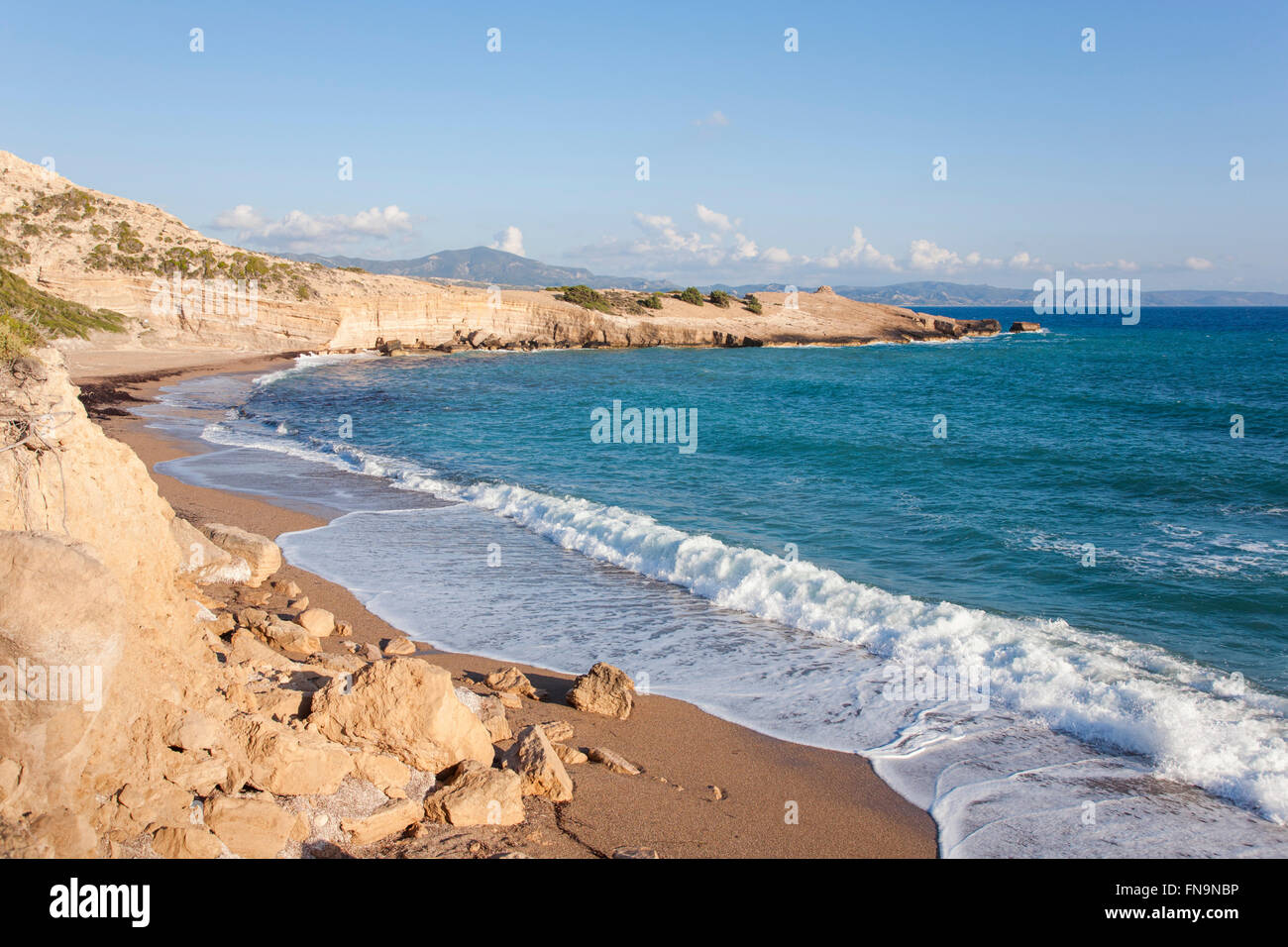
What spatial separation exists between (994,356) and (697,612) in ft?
175

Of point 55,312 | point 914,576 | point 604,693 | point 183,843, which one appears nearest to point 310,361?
point 55,312

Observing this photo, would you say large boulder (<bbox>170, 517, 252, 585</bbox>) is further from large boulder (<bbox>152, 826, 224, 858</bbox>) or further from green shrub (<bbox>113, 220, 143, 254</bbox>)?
green shrub (<bbox>113, 220, 143, 254</bbox>)

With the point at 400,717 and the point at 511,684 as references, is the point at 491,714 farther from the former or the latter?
the point at 511,684

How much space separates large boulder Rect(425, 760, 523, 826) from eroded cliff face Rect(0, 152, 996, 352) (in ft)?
144

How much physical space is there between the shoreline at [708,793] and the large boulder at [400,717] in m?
0.94

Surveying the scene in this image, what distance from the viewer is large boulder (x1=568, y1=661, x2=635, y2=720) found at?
7.30m

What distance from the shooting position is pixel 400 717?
5.54 metres

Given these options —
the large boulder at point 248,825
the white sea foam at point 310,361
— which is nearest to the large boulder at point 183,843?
the large boulder at point 248,825

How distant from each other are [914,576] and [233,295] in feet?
148

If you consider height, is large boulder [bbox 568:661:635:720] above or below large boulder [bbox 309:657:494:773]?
below

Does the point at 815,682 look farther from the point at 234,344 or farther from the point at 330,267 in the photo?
the point at 330,267

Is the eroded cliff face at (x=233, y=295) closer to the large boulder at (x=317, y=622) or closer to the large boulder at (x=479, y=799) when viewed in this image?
the large boulder at (x=317, y=622)

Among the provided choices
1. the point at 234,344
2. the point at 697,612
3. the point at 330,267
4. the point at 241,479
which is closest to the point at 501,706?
the point at 697,612

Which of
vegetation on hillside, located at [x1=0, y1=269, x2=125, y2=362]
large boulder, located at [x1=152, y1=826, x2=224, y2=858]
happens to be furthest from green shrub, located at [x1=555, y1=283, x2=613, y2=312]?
large boulder, located at [x1=152, y1=826, x2=224, y2=858]
